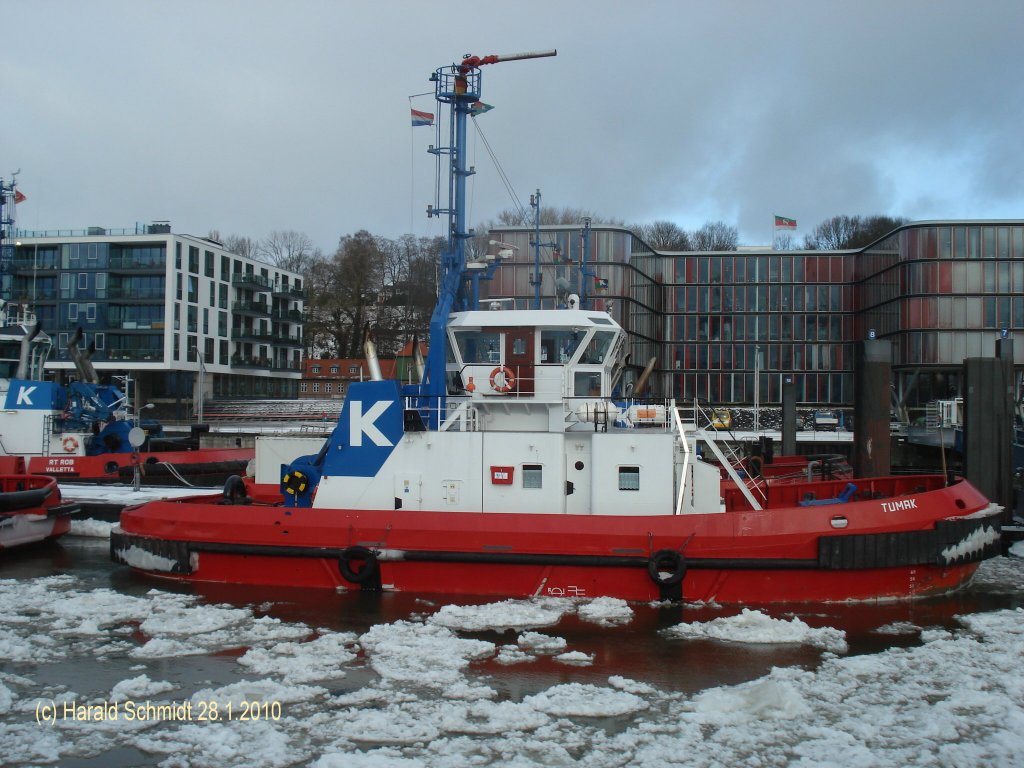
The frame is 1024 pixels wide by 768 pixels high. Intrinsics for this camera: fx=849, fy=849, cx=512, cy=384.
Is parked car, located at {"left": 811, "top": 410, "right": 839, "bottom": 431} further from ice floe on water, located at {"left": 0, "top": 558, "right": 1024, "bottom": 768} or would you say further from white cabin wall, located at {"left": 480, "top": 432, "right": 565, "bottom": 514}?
white cabin wall, located at {"left": 480, "top": 432, "right": 565, "bottom": 514}

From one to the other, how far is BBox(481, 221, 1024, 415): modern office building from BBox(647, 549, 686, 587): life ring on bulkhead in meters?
21.2

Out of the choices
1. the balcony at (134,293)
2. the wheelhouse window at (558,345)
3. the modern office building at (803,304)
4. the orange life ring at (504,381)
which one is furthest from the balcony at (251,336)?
the orange life ring at (504,381)

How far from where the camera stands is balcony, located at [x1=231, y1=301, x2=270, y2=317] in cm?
3834

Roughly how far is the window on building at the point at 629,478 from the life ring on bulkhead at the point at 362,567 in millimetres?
2879

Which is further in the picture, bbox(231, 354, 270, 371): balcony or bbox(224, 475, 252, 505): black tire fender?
bbox(231, 354, 270, 371): balcony

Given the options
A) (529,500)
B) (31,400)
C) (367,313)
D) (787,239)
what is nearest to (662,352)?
(367,313)

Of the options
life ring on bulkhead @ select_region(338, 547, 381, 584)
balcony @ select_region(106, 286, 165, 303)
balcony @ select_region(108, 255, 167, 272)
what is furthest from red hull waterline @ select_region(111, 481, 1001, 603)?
balcony @ select_region(108, 255, 167, 272)

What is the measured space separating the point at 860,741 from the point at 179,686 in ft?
16.9

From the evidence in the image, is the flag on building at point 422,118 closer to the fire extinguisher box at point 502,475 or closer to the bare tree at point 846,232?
the fire extinguisher box at point 502,475

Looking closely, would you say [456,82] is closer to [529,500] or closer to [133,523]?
[529,500]

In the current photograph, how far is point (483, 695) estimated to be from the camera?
21.8 feet

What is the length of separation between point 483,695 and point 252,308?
114 ft

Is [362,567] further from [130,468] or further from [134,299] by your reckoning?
[134,299]

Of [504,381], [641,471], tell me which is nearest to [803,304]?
[641,471]
